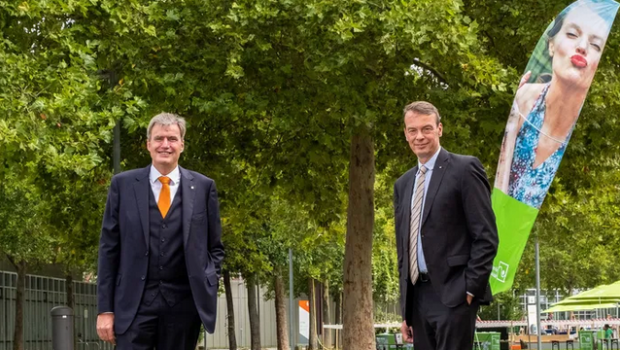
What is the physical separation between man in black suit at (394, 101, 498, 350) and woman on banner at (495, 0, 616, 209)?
961cm

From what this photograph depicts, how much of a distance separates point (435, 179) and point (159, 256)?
1.56 metres

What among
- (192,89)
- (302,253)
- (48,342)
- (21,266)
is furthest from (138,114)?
(48,342)

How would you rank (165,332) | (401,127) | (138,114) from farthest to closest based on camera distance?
(401,127) < (138,114) < (165,332)

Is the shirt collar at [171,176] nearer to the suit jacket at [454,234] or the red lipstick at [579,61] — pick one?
the suit jacket at [454,234]

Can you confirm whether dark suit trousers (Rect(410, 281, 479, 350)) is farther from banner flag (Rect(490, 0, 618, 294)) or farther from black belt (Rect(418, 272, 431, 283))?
banner flag (Rect(490, 0, 618, 294))

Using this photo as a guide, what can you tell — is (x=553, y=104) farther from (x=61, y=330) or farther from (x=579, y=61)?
(x=61, y=330)

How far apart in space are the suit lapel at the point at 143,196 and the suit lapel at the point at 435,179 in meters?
1.49

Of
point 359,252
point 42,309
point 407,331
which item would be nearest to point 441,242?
point 407,331

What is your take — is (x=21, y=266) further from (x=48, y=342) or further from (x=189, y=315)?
(x=189, y=315)

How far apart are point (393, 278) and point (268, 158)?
3693 cm

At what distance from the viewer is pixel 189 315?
6.53m

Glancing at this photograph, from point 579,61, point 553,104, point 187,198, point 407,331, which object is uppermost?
point 579,61

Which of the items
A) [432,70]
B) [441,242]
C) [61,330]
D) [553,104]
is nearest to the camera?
[441,242]

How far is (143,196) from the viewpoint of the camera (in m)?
6.59
